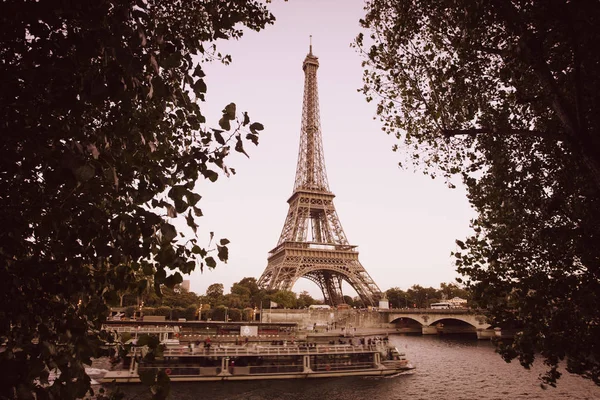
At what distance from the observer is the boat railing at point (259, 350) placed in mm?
31891

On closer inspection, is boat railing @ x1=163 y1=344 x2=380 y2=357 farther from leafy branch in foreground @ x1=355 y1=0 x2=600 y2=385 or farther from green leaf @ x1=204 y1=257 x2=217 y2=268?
green leaf @ x1=204 y1=257 x2=217 y2=268

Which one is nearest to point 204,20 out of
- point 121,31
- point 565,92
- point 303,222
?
point 121,31

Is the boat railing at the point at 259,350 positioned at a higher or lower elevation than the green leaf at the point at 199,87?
lower

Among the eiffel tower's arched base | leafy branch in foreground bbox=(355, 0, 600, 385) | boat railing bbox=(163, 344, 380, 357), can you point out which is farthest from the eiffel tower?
leafy branch in foreground bbox=(355, 0, 600, 385)

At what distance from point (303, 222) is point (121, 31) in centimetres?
7818

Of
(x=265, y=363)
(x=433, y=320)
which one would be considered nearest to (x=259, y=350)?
(x=265, y=363)

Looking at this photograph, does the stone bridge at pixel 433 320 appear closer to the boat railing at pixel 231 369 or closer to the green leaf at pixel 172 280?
the boat railing at pixel 231 369

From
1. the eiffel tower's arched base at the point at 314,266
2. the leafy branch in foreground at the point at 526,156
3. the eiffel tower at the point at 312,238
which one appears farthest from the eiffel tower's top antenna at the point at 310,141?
the leafy branch in foreground at the point at 526,156

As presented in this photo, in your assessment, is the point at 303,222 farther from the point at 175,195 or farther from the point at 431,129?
the point at 175,195

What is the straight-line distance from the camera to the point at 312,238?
85500 millimetres

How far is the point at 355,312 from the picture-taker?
258 ft

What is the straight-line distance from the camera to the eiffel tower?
74.0 m

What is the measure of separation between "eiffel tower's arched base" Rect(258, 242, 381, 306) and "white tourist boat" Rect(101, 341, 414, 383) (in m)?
36.0

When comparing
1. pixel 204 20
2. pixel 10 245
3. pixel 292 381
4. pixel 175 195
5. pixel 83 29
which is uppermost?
pixel 204 20
